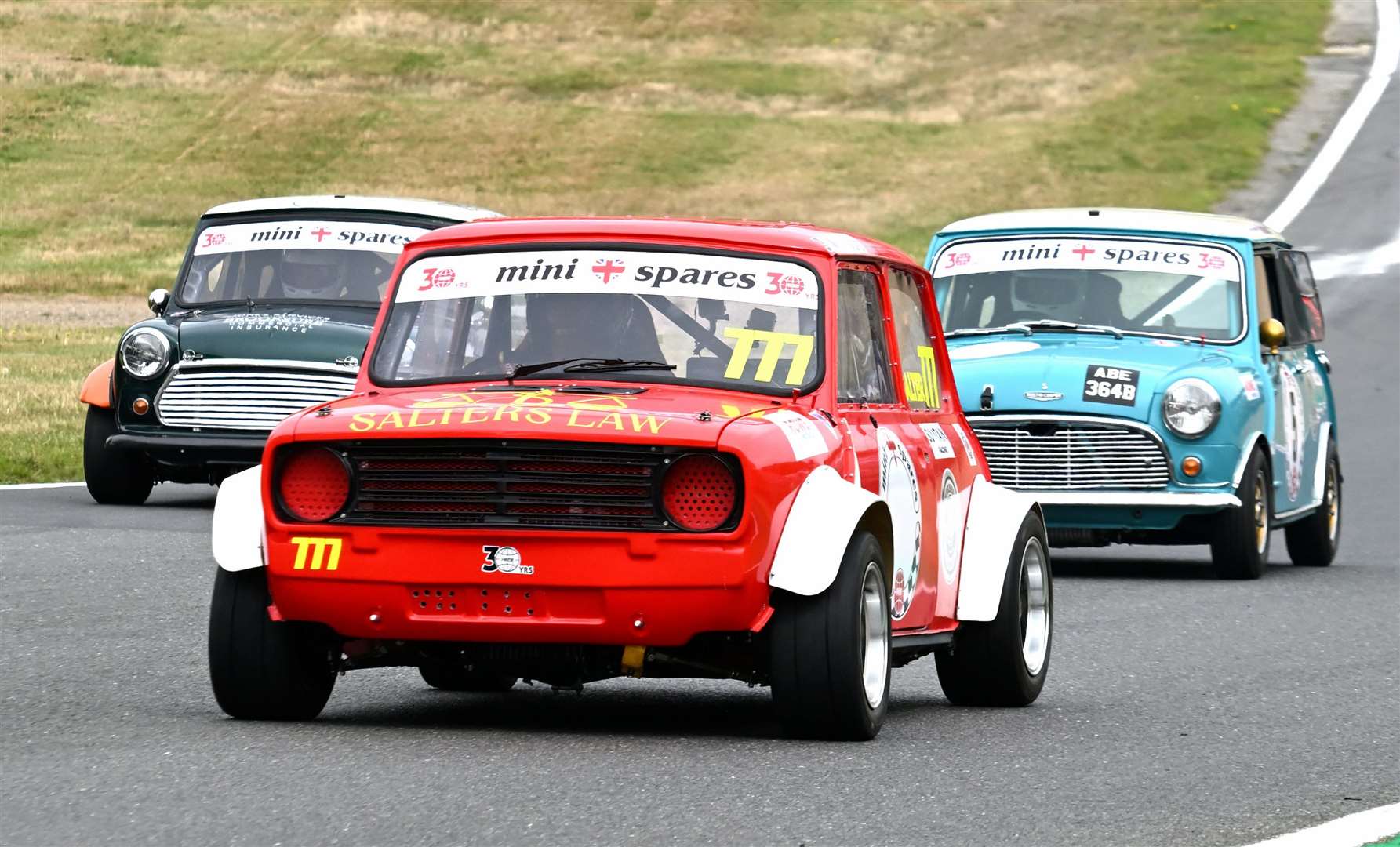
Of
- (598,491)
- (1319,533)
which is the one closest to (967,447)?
(598,491)

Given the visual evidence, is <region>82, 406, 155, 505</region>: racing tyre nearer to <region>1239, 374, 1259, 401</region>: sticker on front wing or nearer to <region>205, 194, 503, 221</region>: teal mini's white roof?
<region>205, 194, 503, 221</region>: teal mini's white roof

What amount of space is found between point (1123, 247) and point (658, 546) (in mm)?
7997

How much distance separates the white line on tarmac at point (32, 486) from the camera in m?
16.4

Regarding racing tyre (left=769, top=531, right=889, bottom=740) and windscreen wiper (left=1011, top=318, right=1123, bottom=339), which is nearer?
racing tyre (left=769, top=531, right=889, bottom=740)

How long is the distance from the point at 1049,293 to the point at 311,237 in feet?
15.2

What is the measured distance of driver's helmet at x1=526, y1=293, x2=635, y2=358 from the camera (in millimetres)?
7887

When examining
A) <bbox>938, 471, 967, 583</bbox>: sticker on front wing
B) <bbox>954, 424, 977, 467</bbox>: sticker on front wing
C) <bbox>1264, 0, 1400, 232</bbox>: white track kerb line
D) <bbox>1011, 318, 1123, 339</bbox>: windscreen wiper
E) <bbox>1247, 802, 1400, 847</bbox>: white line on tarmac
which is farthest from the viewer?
<bbox>1264, 0, 1400, 232</bbox>: white track kerb line

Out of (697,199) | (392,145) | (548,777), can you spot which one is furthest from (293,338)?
(392,145)

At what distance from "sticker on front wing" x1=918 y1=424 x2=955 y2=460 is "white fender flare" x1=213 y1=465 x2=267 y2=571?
2.26 metres

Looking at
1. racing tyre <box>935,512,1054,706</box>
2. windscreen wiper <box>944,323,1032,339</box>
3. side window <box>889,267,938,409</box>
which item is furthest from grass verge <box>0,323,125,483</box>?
racing tyre <box>935,512,1054,706</box>

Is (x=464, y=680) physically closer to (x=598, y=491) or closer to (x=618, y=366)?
(x=618, y=366)

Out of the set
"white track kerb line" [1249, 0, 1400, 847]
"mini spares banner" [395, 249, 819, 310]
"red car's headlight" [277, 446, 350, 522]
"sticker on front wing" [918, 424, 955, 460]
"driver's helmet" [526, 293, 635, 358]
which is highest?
"mini spares banner" [395, 249, 819, 310]

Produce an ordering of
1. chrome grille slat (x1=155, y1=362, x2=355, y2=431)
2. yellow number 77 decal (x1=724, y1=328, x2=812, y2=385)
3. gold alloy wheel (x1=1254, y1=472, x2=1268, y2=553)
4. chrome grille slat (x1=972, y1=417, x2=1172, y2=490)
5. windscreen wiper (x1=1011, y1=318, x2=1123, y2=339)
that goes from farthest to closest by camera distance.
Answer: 1. chrome grille slat (x1=155, y1=362, x2=355, y2=431)
2. windscreen wiper (x1=1011, y1=318, x2=1123, y2=339)
3. gold alloy wheel (x1=1254, y1=472, x2=1268, y2=553)
4. chrome grille slat (x1=972, y1=417, x2=1172, y2=490)
5. yellow number 77 decal (x1=724, y1=328, x2=812, y2=385)

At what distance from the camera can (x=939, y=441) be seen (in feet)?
28.5
